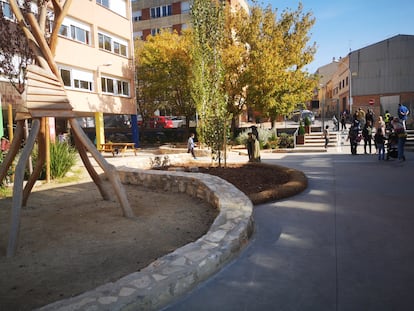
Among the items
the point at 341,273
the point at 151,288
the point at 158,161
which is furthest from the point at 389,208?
the point at 158,161

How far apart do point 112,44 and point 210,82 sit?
53.9ft

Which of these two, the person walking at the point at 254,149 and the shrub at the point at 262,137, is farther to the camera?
the shrub at the point at 262,137

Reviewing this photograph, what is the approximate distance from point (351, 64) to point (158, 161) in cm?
4028

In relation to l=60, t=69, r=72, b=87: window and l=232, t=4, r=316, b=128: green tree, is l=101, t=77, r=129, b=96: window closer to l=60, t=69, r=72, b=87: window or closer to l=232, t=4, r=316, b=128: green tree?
l=60, t=69, r=72, b=87: window

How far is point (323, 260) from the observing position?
3.95 meters

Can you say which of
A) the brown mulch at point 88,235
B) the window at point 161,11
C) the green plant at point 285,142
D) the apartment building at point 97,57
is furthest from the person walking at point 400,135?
the window at point 161,11

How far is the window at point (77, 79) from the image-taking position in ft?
67.7

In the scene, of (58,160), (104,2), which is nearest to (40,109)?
(58,160)

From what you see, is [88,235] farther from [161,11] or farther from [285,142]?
[161,11]

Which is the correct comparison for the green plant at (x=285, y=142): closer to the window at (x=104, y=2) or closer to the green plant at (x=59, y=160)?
the green plant at (x=59, y=160)

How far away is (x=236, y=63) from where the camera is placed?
2373 centimetres

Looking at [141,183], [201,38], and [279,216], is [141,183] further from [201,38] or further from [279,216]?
[201,38]

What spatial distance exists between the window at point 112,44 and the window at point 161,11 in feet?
56.3

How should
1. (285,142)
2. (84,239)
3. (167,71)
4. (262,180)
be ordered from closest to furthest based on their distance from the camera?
(84,239), (262,180), (285,142), (167,71)
